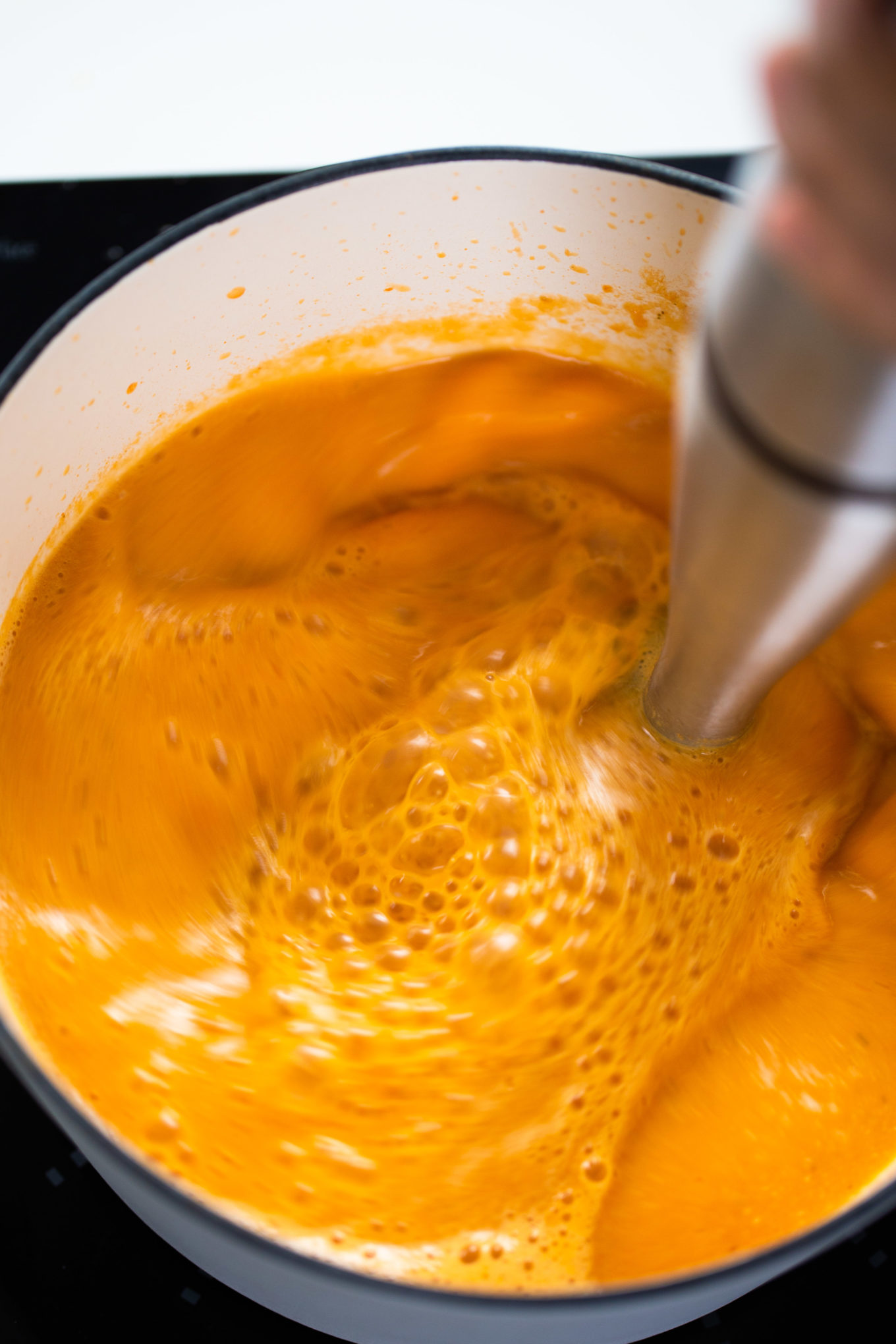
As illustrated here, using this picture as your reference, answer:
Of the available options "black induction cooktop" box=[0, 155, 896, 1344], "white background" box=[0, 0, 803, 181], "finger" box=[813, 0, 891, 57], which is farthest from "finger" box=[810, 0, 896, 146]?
"white background" box=[0, 0, 803, 181]

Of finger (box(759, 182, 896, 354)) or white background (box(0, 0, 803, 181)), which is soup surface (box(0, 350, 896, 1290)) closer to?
white background (box(0, 0, 803, 181))

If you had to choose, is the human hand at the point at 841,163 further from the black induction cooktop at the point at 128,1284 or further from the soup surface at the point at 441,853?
the black induction cooktop at the point at 128,1284

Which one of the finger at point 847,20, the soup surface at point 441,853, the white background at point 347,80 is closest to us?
the finger at point 847,20

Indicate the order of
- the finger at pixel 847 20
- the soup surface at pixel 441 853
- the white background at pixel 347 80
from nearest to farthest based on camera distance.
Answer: the finger at pixel 847 20 → the soup surface at pixel 441 853 → the white background at pixel 347 80

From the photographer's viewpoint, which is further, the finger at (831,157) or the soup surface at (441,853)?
the soup surface at (441,853)

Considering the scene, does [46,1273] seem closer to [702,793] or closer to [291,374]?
[702,793]

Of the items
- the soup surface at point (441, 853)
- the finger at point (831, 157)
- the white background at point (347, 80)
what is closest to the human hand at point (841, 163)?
the finger at point (831, 157)

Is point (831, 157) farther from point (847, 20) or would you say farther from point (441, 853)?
point (441, 853)

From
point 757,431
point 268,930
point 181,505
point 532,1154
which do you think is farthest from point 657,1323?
point 181,505
